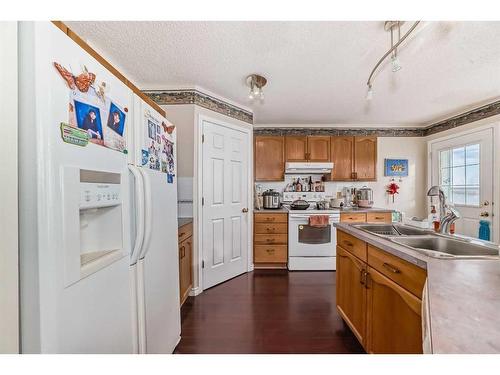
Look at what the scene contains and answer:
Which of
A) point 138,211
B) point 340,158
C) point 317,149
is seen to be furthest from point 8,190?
point 340,158

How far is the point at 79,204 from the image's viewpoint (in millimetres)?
713

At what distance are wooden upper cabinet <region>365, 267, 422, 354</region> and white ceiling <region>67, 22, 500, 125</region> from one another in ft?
5.55

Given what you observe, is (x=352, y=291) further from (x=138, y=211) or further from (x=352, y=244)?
(x=138, y=211)

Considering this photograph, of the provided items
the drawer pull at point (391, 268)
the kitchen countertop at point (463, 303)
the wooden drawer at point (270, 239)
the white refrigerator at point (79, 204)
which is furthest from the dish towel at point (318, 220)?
the white refrigerator at point (79, 204)

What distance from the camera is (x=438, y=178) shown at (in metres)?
3.63

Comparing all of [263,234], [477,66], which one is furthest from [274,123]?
[477,66]

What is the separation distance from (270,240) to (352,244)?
1.71m

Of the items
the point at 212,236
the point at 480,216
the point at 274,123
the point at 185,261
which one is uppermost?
the point at 274,123

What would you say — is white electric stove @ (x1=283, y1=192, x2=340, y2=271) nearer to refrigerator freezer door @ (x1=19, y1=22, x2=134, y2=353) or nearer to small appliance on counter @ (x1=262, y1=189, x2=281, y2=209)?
small appliance on counter @ (x1=262, y1=189, x2=281, y2=209)

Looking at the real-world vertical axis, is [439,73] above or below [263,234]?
above

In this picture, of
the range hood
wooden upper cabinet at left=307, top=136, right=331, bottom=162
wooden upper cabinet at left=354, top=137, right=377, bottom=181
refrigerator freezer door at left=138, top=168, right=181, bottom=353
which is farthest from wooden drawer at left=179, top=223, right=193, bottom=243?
wooden upper cabinet at left=354, top=137, right=377, bottom=181

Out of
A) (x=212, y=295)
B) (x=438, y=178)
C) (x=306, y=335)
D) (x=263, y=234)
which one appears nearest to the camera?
(x=306, y=335)

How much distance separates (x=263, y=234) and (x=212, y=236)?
0.90 m

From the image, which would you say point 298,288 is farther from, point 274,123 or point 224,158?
point 274,123
